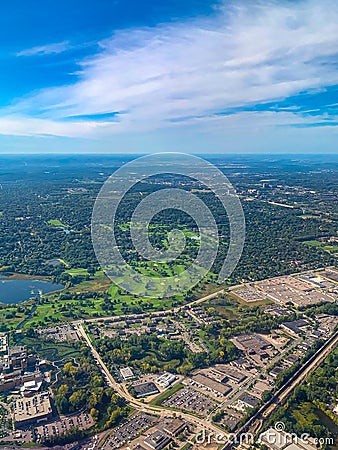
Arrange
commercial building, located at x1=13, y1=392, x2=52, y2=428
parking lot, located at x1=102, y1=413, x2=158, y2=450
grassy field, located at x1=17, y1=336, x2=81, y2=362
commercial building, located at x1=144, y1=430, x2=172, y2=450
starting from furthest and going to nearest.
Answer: grassy field, located at x1=17, y1=336, x2=81, y2=362 → commercial building, located at x1=13, y1=392, x2=52, y2=428 → parking lot, located at x1=102, y1=413, x2=158, y2=450 → commercial building, located at x1=144, y1=430, x2=172, y2=450

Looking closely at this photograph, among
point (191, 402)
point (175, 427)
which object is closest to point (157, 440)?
point (175, 427)

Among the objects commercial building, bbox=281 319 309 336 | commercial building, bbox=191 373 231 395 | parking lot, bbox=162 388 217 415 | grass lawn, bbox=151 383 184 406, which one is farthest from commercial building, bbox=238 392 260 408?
commercial building, bbox=281 319 309 336

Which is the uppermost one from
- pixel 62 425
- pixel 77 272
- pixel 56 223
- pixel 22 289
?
pixel 56 223

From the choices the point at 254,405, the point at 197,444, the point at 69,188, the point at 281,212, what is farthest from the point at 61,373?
the point at 69,188

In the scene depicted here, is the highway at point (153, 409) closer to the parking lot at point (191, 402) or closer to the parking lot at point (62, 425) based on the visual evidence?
the parking lot at point (191, 402)

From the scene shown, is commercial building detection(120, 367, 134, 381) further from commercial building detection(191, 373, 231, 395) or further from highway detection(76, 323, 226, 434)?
commercial building detection(191, 373, 231, 395)

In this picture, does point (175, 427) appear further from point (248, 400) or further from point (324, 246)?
point (324, 246)

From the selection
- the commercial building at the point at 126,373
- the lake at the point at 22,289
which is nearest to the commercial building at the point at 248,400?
the commercial building at the point at 126,373

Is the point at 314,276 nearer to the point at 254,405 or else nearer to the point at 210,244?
the point at 210,244
